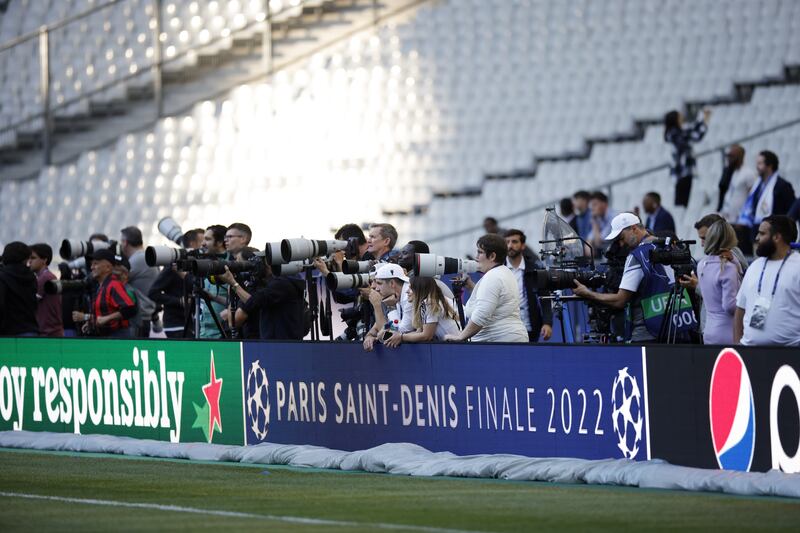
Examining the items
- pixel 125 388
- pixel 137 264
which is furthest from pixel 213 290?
pixel 137 264

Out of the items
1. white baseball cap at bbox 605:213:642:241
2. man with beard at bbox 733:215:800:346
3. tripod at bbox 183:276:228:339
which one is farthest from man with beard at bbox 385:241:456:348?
man with beard at bbox 733:215:800:346

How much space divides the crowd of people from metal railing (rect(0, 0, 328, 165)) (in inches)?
392

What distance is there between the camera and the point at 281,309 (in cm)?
1223

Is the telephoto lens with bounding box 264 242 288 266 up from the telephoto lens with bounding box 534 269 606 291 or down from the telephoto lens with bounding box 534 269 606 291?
up

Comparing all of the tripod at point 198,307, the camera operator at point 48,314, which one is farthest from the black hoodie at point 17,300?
the tripod at point 198,307

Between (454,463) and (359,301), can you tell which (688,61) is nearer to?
(359,301)

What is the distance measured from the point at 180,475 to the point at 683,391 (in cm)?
366

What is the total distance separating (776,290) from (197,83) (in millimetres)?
18260

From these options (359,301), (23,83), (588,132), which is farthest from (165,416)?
(23,83)

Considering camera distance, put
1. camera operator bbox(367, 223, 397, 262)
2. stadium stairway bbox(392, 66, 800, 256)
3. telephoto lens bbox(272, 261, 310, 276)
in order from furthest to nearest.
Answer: stadium stairway bbox(392, 66, 800, 256)
telephoto lens bbox(272, 261, 310, 276)
camera operator bbox(367, 223, 397, 262)

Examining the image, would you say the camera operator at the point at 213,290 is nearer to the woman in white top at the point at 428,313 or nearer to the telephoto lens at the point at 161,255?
the telephoto lens at the point at 161,255

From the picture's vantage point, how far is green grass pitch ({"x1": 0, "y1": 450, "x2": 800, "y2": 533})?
758 cm

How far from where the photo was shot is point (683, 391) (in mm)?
9078

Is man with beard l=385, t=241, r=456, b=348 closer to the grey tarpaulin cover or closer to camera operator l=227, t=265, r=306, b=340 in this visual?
the grey tarpaulin cover
